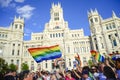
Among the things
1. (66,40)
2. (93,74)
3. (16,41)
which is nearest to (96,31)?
(66,40)

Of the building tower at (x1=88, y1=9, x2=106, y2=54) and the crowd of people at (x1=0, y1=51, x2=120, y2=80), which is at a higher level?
the building tower at (x1=88, y1=9, x2=106, y2=54)

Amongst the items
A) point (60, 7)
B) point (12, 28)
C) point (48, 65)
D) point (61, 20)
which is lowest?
point (48, 65)

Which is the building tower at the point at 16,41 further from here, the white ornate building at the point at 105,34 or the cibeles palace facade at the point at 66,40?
the white ornate building at the point at 105,34

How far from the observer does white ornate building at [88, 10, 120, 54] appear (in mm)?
56109

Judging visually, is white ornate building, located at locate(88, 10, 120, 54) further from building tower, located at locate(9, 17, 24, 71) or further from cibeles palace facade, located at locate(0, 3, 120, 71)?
building tower, located at locate(9, 17, 24, 71)

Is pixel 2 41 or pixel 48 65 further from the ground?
pixel 2 41

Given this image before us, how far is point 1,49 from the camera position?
60250 millimetres

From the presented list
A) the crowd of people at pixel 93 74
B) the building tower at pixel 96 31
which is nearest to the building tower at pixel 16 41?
the building tower at pixel 96 31

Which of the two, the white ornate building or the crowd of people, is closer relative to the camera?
the crowd of people

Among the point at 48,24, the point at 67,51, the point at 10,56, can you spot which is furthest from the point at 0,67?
the point at 48,24

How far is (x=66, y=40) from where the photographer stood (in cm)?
6431

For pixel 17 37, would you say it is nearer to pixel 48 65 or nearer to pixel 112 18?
pixel 48 65

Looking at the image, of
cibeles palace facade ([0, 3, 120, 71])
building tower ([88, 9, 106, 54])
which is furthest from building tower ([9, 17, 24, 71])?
building tower ([88, 9, 106, 54])

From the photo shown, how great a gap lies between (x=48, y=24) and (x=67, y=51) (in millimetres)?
19643
